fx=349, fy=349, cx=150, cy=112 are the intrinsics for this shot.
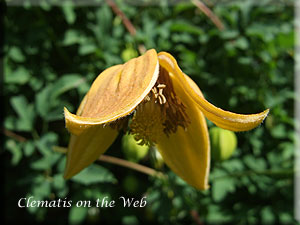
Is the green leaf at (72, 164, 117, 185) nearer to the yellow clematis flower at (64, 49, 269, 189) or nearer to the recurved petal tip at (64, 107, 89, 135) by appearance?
the yellow clematis flower at (64, 49, 269, 189)

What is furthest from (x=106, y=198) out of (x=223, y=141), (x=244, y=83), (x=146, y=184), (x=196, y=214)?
(x=244, y=83)

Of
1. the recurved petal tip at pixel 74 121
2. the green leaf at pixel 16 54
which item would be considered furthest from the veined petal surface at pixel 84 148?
the green leaf at pixel 16 54

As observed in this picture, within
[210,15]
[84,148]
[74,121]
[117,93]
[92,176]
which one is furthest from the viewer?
[210,15]

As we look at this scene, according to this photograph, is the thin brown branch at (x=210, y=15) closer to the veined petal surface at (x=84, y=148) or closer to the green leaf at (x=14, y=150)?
the veined petal surface at (x=84, y=148)

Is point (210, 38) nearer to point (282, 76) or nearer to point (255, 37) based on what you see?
point (255, 37)

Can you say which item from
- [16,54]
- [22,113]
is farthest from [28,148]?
[16,54]

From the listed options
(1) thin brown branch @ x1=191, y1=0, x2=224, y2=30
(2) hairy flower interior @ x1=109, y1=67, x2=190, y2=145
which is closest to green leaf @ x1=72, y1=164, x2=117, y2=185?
(2) hairy flower interior @ x1=109, y1=67, x2=190, y2=145

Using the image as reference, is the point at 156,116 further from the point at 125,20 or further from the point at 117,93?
the point at 125,20
